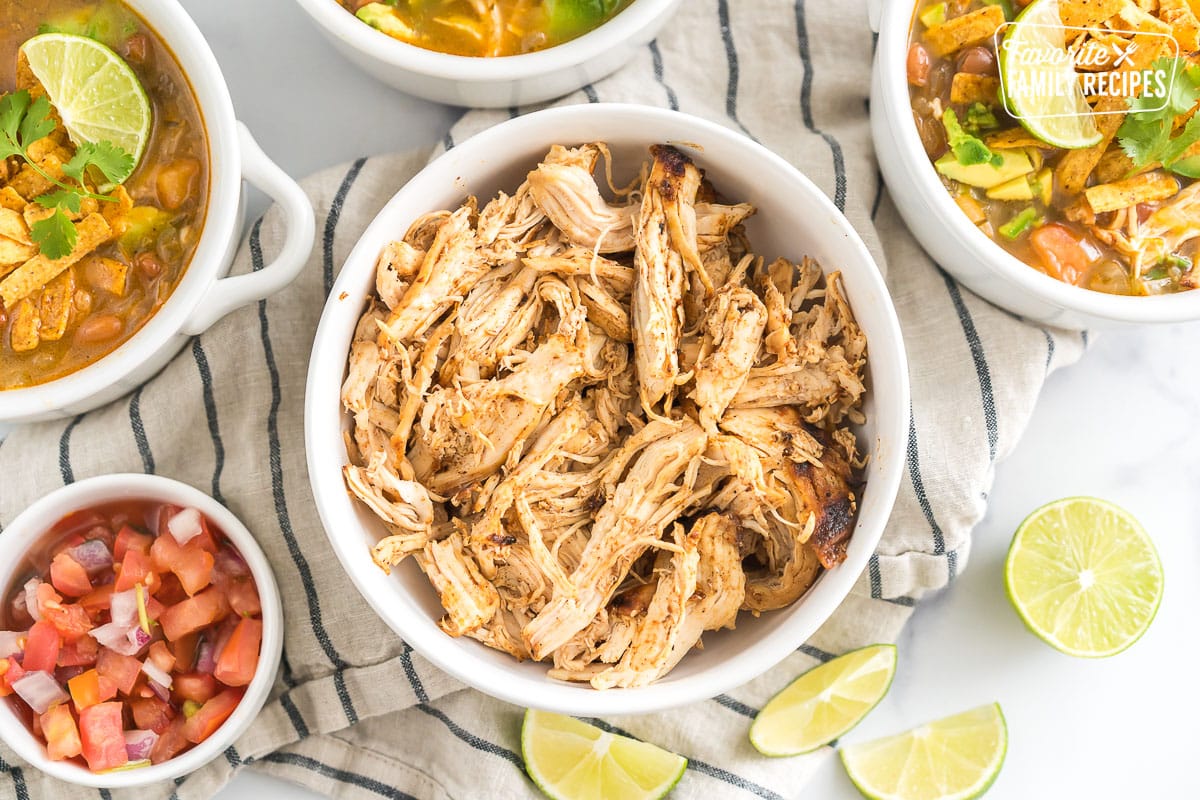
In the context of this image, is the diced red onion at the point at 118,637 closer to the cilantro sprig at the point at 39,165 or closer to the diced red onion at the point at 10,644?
the diced red onion at the point at 10,644

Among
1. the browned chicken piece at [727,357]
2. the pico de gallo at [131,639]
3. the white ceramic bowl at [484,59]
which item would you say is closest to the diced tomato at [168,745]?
the pico de gallo at [131,639]

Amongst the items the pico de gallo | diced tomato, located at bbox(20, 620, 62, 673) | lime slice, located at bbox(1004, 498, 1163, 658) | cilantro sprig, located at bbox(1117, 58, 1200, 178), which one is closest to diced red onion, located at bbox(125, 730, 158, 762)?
the pico de gallo

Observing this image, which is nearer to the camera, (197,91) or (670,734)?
(197,91)

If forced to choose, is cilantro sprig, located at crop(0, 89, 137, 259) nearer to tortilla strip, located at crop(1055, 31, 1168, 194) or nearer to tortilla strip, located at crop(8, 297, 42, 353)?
tortilla strip, located at crop(8, 297, 42, 353)

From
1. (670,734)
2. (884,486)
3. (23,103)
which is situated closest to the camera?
(884,486)

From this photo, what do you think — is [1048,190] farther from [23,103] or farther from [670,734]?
[23,103]

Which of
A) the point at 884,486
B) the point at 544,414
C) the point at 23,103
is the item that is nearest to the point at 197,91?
the point at 23,103

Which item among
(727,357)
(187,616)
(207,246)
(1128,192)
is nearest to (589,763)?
(187,616)
